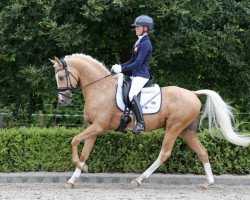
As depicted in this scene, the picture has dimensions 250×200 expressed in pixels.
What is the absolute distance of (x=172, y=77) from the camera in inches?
601

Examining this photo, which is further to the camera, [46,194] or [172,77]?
[172,77]

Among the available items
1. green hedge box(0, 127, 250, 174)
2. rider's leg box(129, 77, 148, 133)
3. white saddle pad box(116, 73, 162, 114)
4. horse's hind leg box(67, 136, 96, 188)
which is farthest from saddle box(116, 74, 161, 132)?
green hedge box(0, 127, 250, 174)

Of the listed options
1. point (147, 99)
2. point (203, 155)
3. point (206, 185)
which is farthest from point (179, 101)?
point (206, 185)

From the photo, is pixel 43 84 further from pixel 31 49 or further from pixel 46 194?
pixel 46 194

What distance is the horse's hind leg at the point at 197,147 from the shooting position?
12388 mm

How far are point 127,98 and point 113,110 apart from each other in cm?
31

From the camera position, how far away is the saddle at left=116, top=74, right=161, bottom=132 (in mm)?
12117

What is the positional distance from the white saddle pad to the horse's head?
2.51 feet

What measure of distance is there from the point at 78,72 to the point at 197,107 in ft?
7.02

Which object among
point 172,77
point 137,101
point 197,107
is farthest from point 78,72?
point 172,77

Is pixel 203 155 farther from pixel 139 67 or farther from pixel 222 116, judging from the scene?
pixel 139 67

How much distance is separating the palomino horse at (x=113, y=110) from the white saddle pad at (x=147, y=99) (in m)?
0.07

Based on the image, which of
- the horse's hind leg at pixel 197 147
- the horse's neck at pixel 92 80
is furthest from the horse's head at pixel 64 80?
the horse's hind leg at pixel 197 147

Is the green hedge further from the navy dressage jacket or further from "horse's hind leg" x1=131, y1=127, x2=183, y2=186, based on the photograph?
the navy dressage jacket
